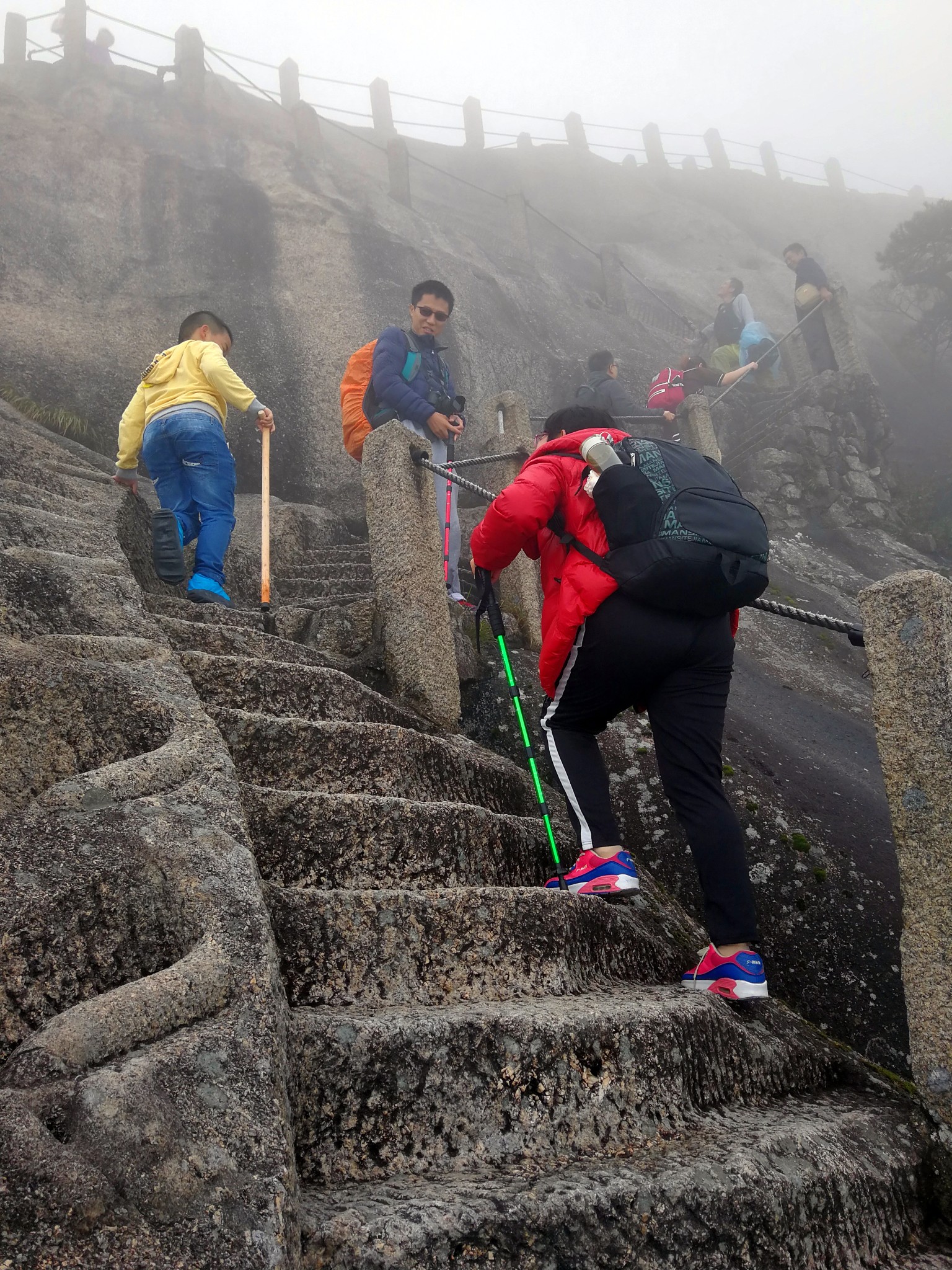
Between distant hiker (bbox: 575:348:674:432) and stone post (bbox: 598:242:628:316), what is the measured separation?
11.3 meters

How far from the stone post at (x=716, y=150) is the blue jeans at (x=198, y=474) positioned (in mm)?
40829

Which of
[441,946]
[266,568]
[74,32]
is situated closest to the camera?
[441,946]

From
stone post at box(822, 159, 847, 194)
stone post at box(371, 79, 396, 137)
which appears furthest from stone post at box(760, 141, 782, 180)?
stone post at box(371, 79, 396, 137)

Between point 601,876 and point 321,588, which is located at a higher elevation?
point 321,588

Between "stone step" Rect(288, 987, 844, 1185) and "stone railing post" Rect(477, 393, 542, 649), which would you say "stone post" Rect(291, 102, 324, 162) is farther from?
"stone step" Rect(288, 987, 844, 1185)

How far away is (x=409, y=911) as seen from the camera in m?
2.53

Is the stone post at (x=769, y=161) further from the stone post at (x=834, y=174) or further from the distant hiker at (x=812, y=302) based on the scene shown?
the distant hiker at (x=812, y=302)

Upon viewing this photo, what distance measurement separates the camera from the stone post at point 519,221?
2142cm

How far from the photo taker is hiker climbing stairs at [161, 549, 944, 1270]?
183cm

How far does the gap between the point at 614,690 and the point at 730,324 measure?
14.7 m

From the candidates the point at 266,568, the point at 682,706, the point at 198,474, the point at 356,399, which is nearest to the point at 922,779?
the point at 682,706

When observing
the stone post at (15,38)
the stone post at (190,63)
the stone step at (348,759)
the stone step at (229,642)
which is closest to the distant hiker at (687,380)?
the stone step at (229,642)

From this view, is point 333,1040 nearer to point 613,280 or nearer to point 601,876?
point 601,876

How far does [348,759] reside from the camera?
341 cm
